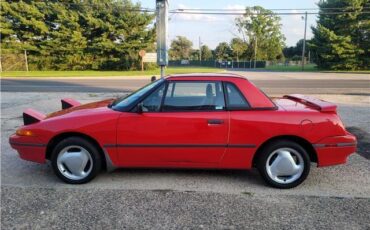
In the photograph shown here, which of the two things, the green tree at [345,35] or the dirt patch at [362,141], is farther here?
the green tree at [345,35]

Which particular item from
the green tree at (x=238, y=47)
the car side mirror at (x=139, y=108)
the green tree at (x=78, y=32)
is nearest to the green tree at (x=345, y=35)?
the green tree at (x=78, y=32)

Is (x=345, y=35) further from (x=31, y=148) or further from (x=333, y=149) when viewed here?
(x=31, y=148)

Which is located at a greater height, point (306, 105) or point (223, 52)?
point (223, 52)

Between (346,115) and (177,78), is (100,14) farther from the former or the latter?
(177,78)

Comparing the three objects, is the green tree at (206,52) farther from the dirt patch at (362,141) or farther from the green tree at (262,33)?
the dirt patch at (362,141)

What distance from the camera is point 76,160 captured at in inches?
164

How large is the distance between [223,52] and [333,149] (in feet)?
293

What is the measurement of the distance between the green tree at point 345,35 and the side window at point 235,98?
1585 inches

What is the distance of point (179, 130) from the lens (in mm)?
4090

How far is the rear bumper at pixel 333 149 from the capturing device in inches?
160

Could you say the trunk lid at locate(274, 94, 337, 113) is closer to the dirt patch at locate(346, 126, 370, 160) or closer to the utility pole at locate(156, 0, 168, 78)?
the dirt patch at locate(346, 126, 370, 160)

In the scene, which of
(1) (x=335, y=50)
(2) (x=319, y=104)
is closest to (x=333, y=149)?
(2) (x=319, y=104)

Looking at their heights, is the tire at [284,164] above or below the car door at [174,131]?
below

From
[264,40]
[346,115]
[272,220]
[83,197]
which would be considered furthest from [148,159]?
[264,40]
